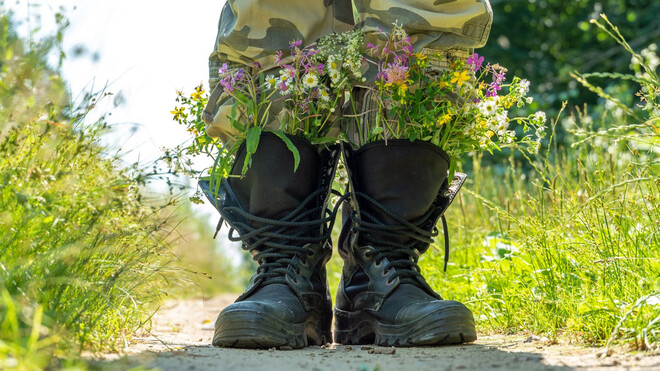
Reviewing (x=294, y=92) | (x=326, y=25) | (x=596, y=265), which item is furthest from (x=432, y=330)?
(x=326, y=25)

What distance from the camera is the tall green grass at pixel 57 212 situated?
147 centimetres

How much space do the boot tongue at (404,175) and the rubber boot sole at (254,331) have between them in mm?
455

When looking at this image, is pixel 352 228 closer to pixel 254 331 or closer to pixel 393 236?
pixel 393 236

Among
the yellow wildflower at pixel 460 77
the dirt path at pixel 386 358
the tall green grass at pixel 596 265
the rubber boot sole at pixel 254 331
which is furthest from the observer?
the yellow wildflower at pixel 460 77

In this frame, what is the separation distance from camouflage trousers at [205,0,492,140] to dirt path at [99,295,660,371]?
2.39ft

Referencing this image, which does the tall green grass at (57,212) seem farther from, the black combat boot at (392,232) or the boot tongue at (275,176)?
the black combat boot at (392,232)

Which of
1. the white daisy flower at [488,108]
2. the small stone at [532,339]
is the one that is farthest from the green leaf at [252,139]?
the small stone at [532,339]

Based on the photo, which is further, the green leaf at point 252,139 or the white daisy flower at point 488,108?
the white daisy flower at point 488,108

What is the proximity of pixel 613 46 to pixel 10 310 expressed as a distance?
8537mm

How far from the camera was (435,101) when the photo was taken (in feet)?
6.67

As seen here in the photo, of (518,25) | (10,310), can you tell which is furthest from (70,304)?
(518,25)

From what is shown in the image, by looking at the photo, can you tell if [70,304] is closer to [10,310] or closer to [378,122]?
[10,310]

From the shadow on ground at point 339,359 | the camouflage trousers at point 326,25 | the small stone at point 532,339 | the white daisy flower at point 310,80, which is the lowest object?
the shadow on ground at point 339,359

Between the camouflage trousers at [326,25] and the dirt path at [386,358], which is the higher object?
the camouflage trousers at [326,25]
